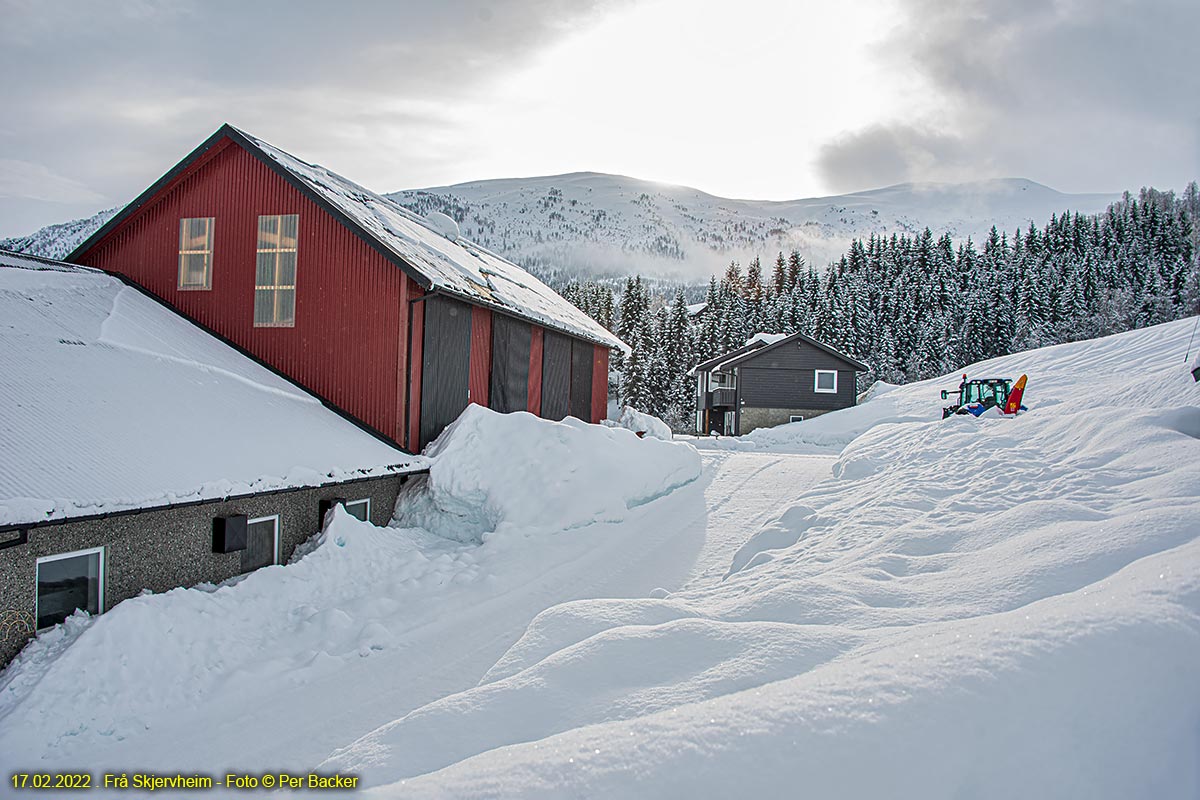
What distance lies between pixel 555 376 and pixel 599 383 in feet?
13.7

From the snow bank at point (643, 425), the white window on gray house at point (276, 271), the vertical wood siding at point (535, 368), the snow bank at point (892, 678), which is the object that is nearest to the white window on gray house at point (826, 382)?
the snow bank at point (643, 425)

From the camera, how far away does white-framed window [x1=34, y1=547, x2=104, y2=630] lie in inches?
231

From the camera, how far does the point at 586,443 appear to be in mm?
12133

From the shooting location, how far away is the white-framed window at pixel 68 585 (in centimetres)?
586

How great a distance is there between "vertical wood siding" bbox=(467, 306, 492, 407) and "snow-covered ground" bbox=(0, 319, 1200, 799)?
187cm

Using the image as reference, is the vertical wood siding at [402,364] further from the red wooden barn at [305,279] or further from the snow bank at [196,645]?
the snow bank at [196,645]

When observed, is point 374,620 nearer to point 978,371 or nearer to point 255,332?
point 255,332

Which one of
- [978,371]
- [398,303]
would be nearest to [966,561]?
[398,303]

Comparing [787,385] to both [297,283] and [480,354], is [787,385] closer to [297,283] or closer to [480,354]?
[480,354]

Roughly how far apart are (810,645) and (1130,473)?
5457 mm

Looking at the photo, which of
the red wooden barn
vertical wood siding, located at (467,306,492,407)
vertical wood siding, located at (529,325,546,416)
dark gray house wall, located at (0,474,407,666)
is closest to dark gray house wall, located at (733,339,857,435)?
vertical wood siding, located at (529,325,546,416)

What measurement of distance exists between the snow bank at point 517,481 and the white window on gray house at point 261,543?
263 centimetres

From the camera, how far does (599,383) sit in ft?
71.7

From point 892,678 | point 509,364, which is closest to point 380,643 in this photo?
point 892,678
